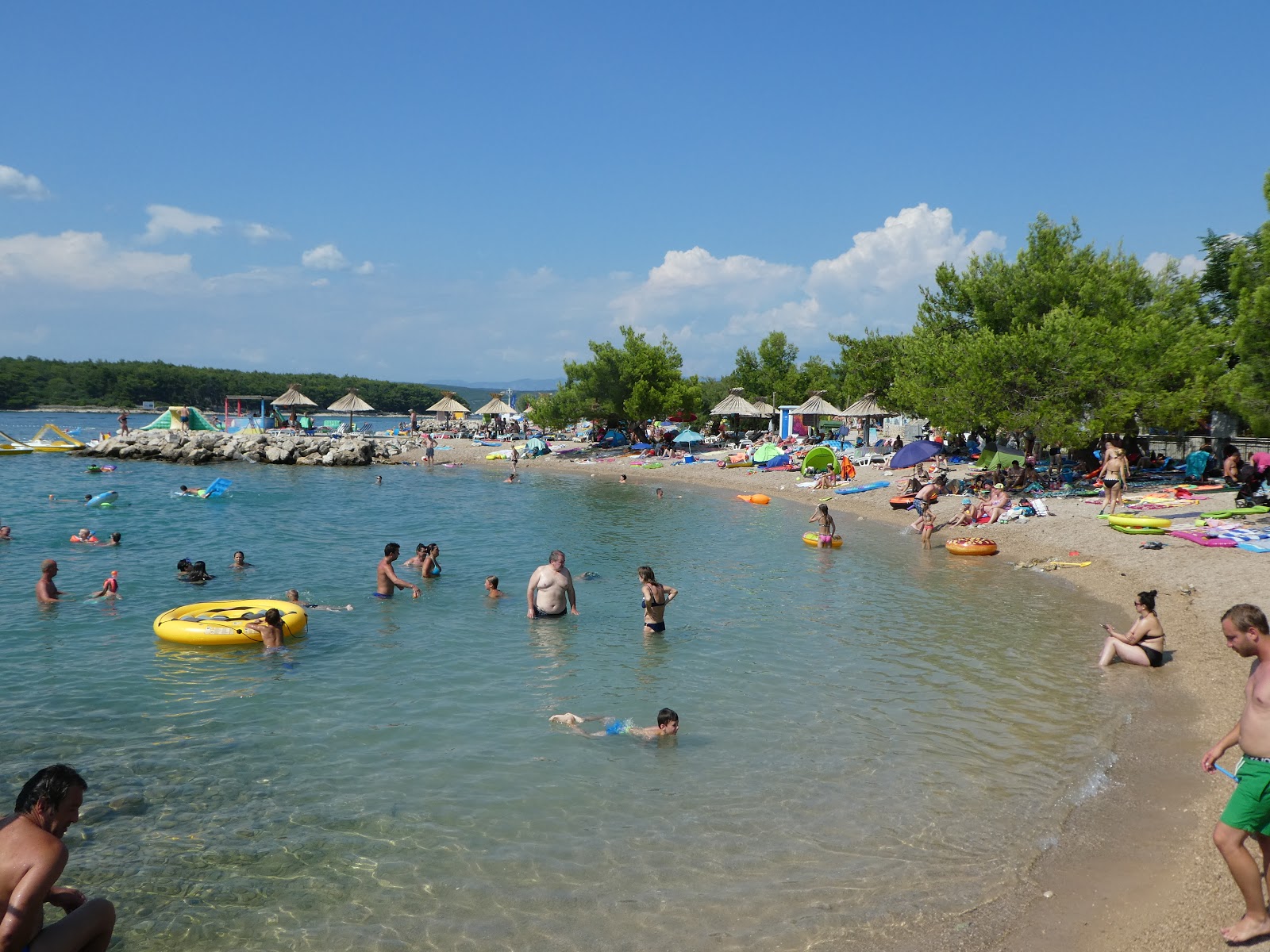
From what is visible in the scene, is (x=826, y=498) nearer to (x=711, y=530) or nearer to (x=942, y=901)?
(x=711, y=530)

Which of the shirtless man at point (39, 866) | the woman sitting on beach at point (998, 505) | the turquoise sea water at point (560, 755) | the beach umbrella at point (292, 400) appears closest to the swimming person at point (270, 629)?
the turquoise sea water at point (560, 755)

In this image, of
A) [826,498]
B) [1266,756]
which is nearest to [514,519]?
[826,498]

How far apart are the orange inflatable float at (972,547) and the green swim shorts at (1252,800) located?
48.0ft

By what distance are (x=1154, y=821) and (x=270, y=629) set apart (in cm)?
1037

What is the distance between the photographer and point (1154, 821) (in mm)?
6598

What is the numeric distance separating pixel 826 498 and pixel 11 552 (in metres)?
23.2

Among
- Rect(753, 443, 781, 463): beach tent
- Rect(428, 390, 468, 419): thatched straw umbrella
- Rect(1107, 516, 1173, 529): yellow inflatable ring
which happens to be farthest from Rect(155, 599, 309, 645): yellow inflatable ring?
Rect(428, 390, 468, 419): thatched straw umbrella

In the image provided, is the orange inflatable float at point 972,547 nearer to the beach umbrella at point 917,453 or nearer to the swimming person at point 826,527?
the swimming person at point 826,527

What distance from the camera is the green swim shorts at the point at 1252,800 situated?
14.5 ft

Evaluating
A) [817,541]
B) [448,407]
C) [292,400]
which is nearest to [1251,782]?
[817,541]

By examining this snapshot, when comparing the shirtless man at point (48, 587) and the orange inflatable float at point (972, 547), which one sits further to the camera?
the orange inflatable float at point (972, 547)

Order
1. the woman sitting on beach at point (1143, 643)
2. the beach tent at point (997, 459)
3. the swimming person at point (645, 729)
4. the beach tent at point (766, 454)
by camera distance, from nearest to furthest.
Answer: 1. the swimming person at point (645, 729)
2. the woman sitting on beach at point (1143, 643)
3. the beach tent at point (997, 459)
4. the beach tent at point (766, 454)

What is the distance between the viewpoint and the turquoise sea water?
18.8ft

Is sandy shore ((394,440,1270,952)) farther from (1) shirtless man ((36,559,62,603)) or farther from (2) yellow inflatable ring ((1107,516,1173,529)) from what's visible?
(1) shirtless man ((36,559,62,603))
